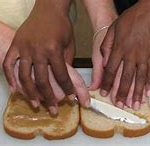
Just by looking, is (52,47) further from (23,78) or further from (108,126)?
(108,126)

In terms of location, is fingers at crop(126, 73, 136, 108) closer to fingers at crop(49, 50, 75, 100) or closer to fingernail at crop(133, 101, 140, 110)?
fingernail at crop(133, 101, 140, 110)

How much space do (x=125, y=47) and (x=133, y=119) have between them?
155 millimetres

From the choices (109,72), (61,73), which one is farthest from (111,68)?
(61,73)

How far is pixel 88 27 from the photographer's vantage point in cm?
203

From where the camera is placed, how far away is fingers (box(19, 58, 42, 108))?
0.96 meters

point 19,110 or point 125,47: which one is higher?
point 125,47

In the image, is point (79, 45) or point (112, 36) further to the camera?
point (79, 45)

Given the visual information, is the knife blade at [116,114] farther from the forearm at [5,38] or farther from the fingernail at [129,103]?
the forearm at [5,38]

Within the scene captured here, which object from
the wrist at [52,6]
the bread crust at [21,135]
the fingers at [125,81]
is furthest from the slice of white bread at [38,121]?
the wrist at [52,6]

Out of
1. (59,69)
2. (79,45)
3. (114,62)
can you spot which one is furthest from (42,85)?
(79,45)

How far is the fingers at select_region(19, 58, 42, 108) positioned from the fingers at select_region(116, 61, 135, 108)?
176 mm

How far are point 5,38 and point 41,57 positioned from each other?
146 mm

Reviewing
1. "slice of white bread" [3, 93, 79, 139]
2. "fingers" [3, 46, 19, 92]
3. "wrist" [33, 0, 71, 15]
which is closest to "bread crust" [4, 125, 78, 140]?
"slice of white bread" [3, 93, 79, 139]

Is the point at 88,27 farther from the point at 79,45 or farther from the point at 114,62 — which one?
the point at 114,62
